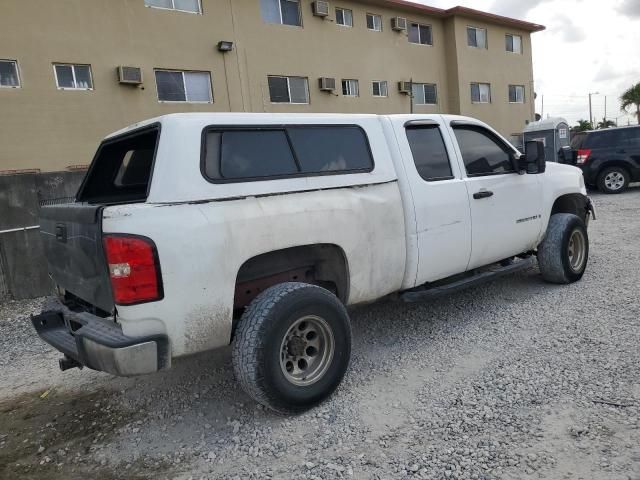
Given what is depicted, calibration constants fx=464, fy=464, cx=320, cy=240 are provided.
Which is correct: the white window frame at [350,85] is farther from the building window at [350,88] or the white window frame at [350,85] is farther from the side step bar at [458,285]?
the side step bar at [458,285]

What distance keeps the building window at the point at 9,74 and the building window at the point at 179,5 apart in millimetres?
3952

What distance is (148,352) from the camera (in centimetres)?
254

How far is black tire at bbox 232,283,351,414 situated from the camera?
2.77 m

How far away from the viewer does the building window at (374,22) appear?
18.5 m

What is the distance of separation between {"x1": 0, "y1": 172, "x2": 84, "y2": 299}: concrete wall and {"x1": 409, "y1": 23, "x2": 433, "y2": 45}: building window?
699 inches

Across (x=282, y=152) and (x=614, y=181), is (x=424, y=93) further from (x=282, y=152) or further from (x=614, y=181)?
(x=282, y=152)

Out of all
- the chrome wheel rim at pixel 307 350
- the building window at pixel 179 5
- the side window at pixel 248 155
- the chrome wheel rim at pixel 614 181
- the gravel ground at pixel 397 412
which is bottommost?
the gravel ground at pixel 397 412

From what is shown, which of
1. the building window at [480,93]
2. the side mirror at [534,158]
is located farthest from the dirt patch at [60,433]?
the building window at [480,93]

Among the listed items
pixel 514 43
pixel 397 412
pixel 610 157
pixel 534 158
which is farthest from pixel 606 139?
pixel 514 43

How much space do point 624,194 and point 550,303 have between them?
10234 millimetres

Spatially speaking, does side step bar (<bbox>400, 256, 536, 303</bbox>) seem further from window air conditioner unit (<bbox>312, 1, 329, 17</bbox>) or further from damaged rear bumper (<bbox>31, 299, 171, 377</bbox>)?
window air conditioner unit (<bbox>312, 1, 329, 17</bbox>)

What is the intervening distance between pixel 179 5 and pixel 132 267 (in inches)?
535

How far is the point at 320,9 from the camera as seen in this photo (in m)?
16.5

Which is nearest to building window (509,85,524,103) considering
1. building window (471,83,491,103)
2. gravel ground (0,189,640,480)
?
building window (471,83,491,103)
